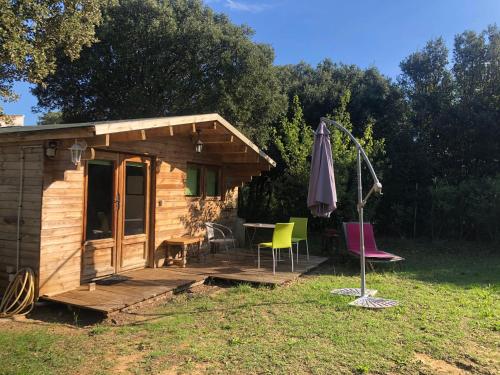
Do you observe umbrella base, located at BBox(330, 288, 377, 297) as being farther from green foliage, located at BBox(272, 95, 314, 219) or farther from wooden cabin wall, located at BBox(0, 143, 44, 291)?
green foliage, located at BBox(272, 95, 314, 219)

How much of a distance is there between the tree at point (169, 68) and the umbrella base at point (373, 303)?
8845 mm

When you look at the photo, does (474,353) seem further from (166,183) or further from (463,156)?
(463,156)

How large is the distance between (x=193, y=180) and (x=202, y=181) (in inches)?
10.9

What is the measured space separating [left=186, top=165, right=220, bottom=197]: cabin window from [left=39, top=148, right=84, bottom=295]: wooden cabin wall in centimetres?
326

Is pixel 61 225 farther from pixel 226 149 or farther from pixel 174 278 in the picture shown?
pixel 226 149

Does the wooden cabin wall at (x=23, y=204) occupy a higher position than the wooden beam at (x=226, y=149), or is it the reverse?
the wooden beam at (x=226, y=149)

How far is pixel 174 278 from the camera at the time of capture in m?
7.01

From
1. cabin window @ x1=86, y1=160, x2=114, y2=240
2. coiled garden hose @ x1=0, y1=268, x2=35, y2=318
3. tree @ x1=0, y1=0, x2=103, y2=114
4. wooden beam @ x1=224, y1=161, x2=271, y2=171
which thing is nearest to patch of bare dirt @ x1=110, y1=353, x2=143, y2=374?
coiled garden hose @ x1=0, y1=268, x2=35, y2=318

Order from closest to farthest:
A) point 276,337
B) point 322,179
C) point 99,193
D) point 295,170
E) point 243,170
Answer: point 276,337 < point 322,179 < point 99,193 < point 243,170 < point 295,170

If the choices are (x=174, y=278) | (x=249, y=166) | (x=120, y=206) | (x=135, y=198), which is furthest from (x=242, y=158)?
(x=174, y=278)

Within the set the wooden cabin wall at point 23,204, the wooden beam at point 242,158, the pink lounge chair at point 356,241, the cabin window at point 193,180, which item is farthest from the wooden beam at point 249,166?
the wooden cabin wall at point 23,204

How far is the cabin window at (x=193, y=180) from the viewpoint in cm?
921

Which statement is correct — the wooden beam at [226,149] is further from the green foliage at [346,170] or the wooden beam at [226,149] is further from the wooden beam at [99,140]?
the wooden beam at [99,140]

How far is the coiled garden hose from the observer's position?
536cm
